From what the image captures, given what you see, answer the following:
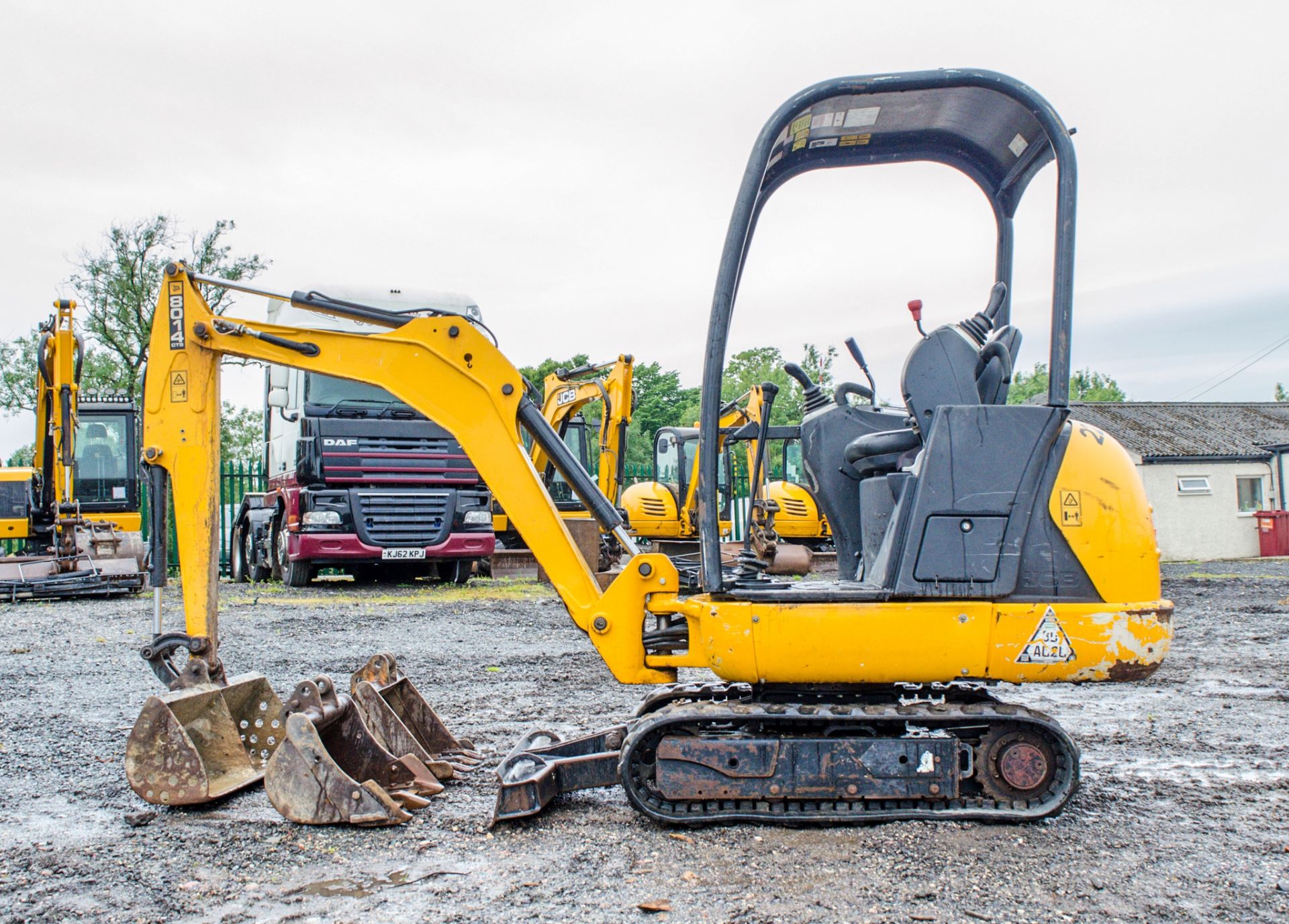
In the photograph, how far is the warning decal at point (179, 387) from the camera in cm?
454

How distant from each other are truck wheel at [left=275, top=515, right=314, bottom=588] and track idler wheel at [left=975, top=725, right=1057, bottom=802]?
10.9 metres

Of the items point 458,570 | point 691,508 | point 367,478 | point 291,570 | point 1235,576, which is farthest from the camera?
point 691,508

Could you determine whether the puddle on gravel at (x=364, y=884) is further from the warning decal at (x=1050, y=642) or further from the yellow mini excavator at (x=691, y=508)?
the yellow mini excavator at (x=691, y=508)

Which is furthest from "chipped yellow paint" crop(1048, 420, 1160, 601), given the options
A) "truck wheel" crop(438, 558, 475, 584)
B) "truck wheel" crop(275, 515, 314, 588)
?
"truck wheel" crop(275, 515, 314, 588)

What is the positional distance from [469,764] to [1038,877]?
8.12 ft

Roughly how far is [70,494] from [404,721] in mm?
11079

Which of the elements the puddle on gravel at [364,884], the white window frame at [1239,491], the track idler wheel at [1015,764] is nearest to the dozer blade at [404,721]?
the puddle on gravel at [364,884]

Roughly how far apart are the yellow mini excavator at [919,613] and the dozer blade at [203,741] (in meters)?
0.04

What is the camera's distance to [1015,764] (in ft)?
12.4

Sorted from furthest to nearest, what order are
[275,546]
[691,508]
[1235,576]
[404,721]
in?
[691,508] < [1235,576] < [275,546] < [404,721]

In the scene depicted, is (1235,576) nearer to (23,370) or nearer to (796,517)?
(796,517)

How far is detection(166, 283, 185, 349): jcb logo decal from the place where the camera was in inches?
179

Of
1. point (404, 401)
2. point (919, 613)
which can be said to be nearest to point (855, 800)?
point (919, 613)

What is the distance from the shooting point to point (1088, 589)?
12.3 feet
